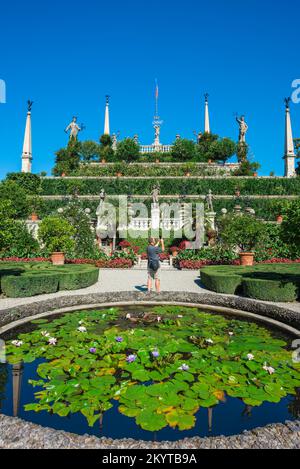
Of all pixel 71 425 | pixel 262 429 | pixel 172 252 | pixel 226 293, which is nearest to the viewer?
pixel 262 429

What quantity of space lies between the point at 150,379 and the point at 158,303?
172 inches

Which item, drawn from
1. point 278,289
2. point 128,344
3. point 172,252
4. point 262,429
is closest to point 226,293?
point 278,289

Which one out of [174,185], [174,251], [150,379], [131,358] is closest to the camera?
[150,379]

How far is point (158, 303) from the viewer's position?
27.2 ft

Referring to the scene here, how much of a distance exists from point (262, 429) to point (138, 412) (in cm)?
127

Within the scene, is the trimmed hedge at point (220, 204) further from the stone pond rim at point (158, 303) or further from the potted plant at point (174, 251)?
the stone pond rim at point (158, 303)

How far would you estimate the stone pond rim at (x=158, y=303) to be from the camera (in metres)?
2.46

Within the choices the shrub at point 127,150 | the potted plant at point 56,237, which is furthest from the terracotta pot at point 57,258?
the shrub at point 127,150

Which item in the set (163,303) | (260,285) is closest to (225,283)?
(260,285)

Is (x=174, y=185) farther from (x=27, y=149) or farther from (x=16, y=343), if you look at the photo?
(x=16, y=343)

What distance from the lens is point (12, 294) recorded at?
28.7ft

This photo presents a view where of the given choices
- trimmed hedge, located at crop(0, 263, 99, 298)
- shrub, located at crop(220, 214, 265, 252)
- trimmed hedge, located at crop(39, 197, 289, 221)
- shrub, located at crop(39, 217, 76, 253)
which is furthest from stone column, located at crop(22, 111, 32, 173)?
shrub, located at crop(220, 214, 265, 252)

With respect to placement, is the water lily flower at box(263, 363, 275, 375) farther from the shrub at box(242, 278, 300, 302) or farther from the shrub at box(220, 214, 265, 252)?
the shrub at box(220, 214, 265, 252)
